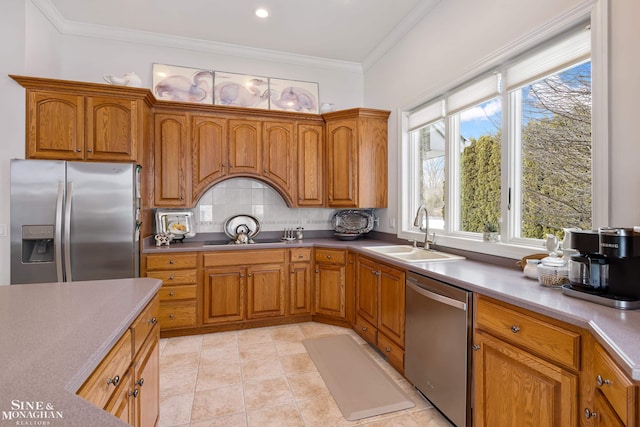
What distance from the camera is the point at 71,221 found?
105 inches

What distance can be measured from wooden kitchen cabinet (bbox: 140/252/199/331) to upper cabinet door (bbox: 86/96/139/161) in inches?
40.1

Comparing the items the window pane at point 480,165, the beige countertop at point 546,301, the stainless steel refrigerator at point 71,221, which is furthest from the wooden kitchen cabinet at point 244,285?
the window pane at point 480,165

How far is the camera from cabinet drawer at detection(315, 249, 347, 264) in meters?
3.35

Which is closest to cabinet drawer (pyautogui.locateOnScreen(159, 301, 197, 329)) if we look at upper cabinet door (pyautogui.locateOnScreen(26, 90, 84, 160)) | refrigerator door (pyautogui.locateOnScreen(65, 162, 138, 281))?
refrigerator door (pyautogui.locateOnScreen(65, 162, 138, 281))

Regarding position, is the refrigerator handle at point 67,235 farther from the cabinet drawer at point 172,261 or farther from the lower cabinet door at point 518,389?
the lower cabinet door at point 518,389

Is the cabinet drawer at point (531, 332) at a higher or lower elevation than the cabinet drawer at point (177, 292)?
Result: higher

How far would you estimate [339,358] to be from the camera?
265 centimetres

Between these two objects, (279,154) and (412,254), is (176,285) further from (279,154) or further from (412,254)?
(412,254)

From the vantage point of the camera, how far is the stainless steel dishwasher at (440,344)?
1.68m

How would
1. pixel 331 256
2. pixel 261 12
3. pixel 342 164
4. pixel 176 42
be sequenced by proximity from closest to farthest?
pixel 261 12
pixel 331 256
pixel 176 42
pixel 342 164

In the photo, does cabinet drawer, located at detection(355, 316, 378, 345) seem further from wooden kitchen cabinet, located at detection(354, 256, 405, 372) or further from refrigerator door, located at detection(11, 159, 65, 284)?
refrigerator door, located at detection(11, 159, 65, 284)

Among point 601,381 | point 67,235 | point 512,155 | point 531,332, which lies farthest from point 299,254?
point 601,381

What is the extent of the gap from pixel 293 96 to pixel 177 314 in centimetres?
286

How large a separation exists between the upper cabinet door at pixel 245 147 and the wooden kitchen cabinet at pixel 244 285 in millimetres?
966
